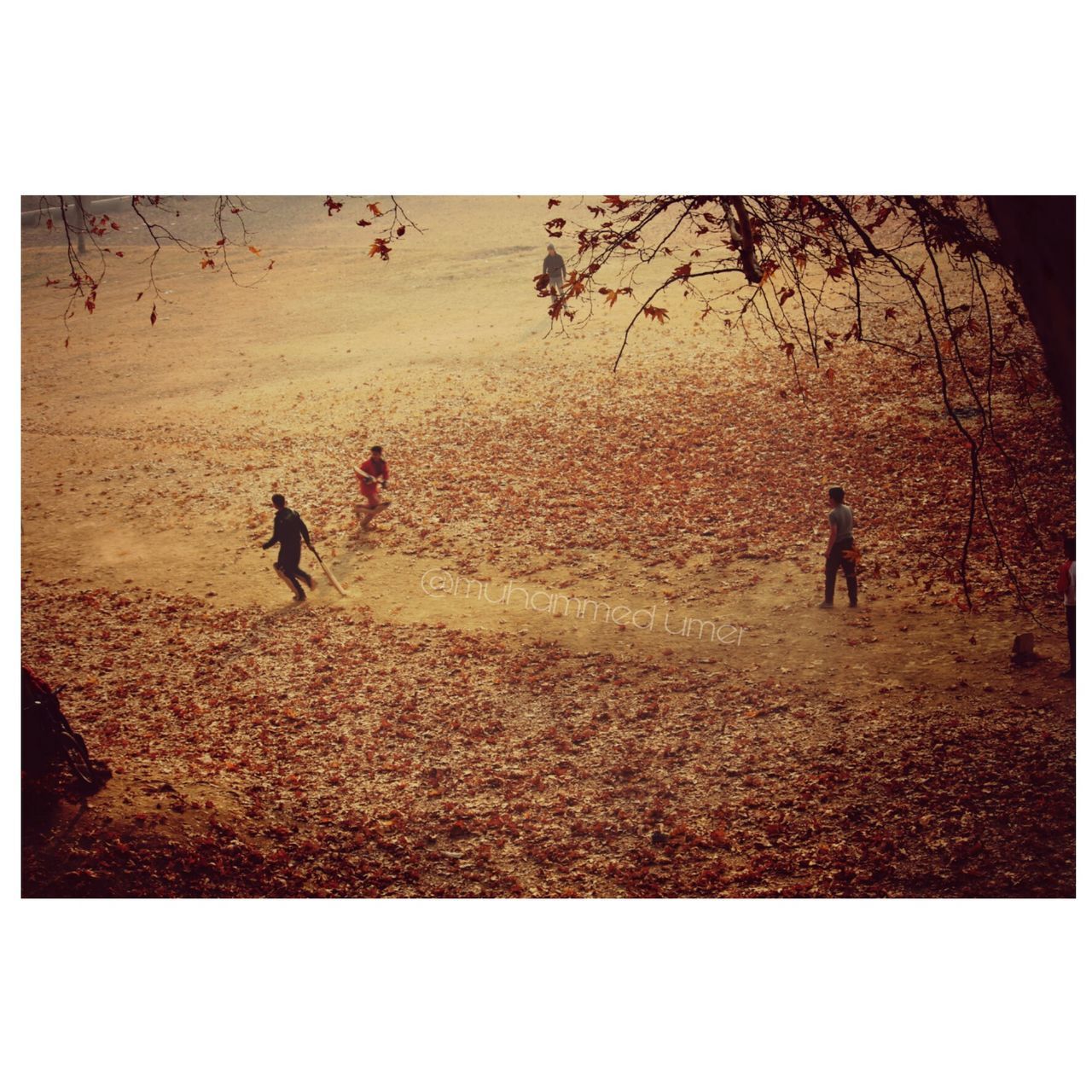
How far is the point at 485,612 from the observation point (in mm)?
7484

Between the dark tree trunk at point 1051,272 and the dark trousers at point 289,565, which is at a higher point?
the dark tree trunk at point 1051,272

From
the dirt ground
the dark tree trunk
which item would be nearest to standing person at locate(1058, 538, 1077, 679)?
the dirt ground

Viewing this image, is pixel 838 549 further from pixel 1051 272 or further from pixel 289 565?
pixel 1051 272

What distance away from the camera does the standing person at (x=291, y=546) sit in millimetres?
7715

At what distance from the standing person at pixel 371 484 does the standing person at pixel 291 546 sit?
68 centimetres

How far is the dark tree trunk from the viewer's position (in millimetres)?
2600

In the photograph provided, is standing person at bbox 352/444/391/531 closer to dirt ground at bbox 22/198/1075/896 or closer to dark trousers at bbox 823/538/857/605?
dirt ground at bbox 22/198/1075/896

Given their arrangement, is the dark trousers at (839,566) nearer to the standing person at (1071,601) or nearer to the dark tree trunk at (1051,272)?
the standing person at (1071,601)

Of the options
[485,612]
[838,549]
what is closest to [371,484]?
[485,612]

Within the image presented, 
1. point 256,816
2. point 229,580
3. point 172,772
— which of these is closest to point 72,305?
point 229,580

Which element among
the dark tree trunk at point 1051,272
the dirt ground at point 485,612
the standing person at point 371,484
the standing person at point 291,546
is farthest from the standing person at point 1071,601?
the standing person at point 291,546

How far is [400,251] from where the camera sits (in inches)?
410

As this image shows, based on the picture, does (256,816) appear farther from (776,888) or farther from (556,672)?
(776,888)

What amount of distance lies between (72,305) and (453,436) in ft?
12.4
